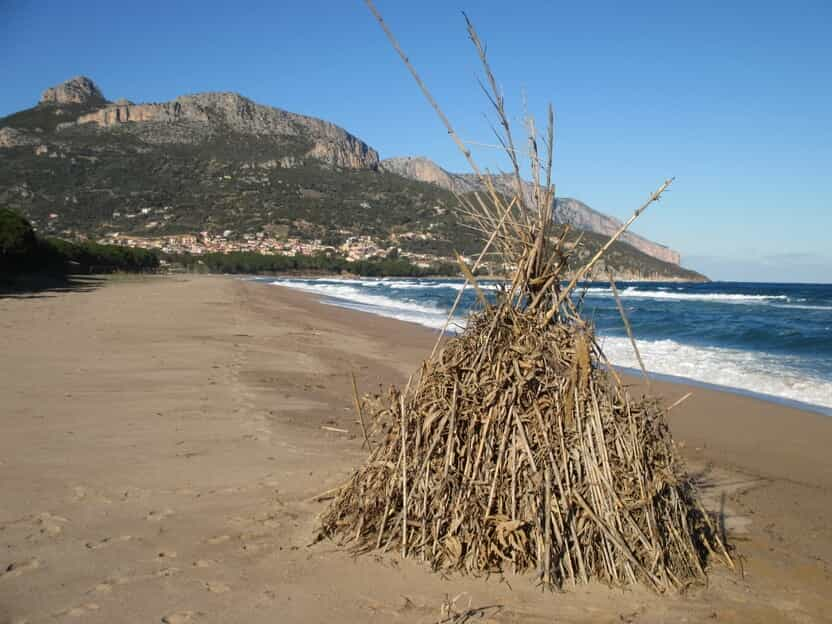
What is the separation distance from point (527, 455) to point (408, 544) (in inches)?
33.5

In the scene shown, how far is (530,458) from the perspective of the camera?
134 inches

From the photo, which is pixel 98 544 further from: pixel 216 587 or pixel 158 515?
pixel 216 587

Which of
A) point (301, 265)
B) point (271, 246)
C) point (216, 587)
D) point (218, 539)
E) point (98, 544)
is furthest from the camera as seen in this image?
point (271, 246)

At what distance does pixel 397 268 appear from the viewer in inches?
3442

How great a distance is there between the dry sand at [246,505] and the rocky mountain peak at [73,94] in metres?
152

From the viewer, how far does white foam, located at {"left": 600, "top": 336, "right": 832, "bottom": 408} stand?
1063 centimetres

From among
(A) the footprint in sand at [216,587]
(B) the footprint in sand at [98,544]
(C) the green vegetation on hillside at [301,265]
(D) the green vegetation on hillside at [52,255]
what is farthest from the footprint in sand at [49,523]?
(C) the green vegetation on hillside at [301,265]

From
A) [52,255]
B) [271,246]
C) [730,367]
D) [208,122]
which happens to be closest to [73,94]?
[208,122]

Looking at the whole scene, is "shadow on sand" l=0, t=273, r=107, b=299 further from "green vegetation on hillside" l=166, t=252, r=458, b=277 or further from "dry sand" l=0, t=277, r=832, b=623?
"green vegetation on hillside" l=166, t=252, r=458, b=277

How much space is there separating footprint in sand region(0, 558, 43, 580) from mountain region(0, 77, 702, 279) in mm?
76178

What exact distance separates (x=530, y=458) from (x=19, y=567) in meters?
2.66

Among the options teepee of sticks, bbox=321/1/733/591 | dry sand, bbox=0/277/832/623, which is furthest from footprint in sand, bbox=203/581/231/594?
teepee of sticks, bbox=321/1/733/591

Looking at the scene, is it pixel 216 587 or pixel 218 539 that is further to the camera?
pixel 218 539

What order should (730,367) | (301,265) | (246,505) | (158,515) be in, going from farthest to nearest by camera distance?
1. (301,265)
2. (730,367)
3. (246,505)
4. (158,515)
